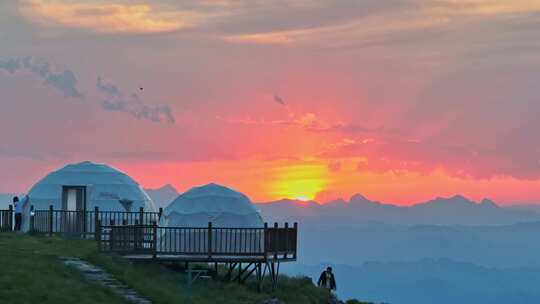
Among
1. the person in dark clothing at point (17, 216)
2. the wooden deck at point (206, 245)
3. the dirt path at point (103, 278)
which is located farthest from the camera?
the person in dark clothing at point (17, 216)

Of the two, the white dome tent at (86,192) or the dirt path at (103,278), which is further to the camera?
the white dome tent at (86,192)

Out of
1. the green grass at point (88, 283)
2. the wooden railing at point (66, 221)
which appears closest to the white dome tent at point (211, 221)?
the green grass at point (88, 283)

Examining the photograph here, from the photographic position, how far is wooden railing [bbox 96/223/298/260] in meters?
38.2

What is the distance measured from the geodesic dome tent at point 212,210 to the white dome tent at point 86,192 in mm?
11100

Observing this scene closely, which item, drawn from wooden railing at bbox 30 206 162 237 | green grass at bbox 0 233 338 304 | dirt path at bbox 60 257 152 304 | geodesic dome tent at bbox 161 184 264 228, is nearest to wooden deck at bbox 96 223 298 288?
green grass at bbox 0 233 338 304

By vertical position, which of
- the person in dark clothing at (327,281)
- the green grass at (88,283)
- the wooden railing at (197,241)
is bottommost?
the person in dark clothing at (327,281)

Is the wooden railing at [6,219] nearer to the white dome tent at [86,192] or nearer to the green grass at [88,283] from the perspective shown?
the white dome tent at [86,192]

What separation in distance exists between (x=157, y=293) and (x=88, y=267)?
336cm

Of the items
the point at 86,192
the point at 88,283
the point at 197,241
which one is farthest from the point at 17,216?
the point at 88,283

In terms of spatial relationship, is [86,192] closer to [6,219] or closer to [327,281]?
[6,219]

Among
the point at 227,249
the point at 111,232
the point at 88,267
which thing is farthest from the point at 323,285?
the point at 88,267

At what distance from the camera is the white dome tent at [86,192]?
54.6m

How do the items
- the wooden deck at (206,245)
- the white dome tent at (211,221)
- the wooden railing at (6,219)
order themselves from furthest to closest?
the wooden railing at (6,219)
the white dome tent at (211,221)
the wooden deck at (206,245)

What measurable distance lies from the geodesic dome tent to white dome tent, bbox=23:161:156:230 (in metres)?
11.1
